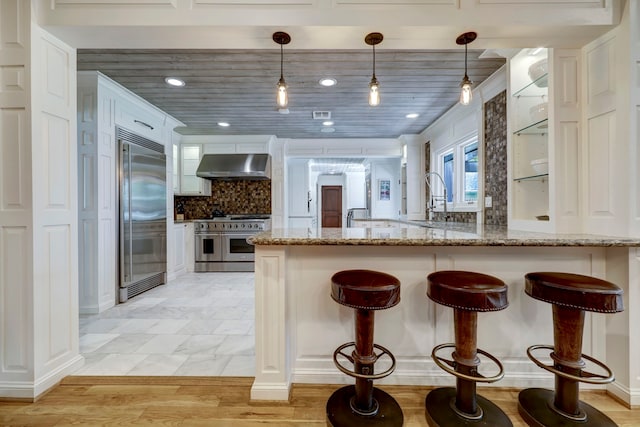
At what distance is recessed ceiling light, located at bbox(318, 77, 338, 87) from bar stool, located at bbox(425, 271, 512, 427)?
231 centimetres

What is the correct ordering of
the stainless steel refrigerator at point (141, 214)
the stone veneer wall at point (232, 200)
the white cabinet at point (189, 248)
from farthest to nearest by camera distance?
the stone veneer wall at point (232, 200)
the white cabinet at point (189, 248)
the stainless steel refrigerator at point (141, 214)

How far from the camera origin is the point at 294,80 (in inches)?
119

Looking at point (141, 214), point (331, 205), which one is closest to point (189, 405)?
point (141, 214)

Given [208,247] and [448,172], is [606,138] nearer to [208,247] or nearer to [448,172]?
[448,172]

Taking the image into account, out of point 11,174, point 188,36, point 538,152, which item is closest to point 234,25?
point 188,36

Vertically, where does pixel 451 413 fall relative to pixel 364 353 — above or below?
below

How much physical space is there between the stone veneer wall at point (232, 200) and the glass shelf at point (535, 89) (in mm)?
4324

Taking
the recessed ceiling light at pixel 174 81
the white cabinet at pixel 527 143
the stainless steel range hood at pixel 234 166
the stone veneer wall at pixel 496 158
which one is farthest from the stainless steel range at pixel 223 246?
the white cabinet at pixel 527 143

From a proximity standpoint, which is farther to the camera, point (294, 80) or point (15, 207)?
point (294, 80)

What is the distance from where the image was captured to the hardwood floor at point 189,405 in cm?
151

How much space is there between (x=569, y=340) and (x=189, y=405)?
6.55 ft

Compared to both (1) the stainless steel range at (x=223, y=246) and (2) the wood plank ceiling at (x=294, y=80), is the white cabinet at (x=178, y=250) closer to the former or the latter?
(1) the stainless steel range at (x=223, y=246)

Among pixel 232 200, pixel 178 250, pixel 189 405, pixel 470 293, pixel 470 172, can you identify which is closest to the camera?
pixel 470 293

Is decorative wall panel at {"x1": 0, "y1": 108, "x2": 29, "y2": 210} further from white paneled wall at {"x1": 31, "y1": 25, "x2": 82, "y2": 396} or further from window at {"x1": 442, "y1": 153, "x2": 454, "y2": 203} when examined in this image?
window at {"x1": 442, "y1": 153, "x2": 454, "y2": 203}
